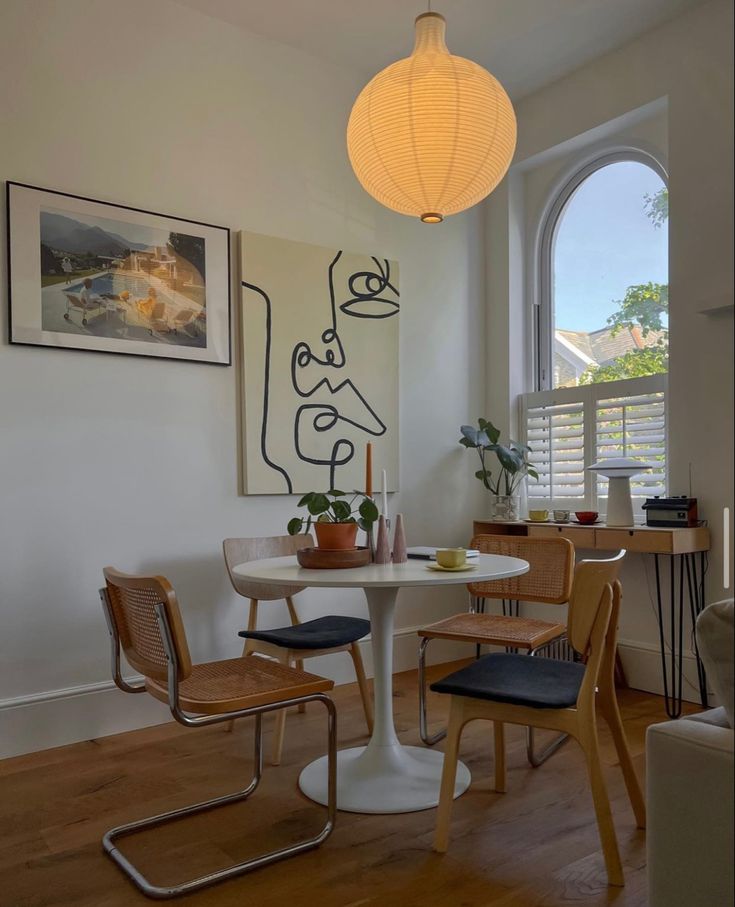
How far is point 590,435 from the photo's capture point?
12.4 feet

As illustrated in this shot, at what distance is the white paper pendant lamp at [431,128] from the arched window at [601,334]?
1.49 meters

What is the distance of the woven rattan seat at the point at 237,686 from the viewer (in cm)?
178

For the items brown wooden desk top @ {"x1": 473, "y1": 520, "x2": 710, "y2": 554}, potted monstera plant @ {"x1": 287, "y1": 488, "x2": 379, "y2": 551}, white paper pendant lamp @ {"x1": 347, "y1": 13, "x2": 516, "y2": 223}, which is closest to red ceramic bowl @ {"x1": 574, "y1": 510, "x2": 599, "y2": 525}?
brown wooden desk top @ {"x1": 473, "y1": 520, "x2": 710, "y2": 554}

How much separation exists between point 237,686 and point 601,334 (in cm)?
275

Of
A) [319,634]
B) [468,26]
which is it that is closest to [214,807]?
[319,634]

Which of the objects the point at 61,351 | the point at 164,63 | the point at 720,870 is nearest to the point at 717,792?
the point at 720,870

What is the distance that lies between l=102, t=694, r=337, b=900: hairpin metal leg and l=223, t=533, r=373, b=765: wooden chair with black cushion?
1.11ft

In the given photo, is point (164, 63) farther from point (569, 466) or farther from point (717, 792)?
point (717, 792)

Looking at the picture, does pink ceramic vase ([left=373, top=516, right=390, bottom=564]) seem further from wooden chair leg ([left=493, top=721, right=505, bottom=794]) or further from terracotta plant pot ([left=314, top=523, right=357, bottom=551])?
wooden chair leg ([left=493, top=721, right=505, bottom=794])

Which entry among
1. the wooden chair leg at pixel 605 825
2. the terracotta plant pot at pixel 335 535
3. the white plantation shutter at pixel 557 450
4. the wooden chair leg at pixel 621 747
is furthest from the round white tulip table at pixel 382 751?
the white plantation shutter at pixel 557 450

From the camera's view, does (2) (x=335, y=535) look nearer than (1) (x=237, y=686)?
No

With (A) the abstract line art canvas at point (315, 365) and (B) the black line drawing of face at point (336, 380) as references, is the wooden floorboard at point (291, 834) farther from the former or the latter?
(B) the black line drawing of face at point (336, 380)

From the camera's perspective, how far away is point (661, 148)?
3.49 metres

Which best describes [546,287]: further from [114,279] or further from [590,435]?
[114,279]
